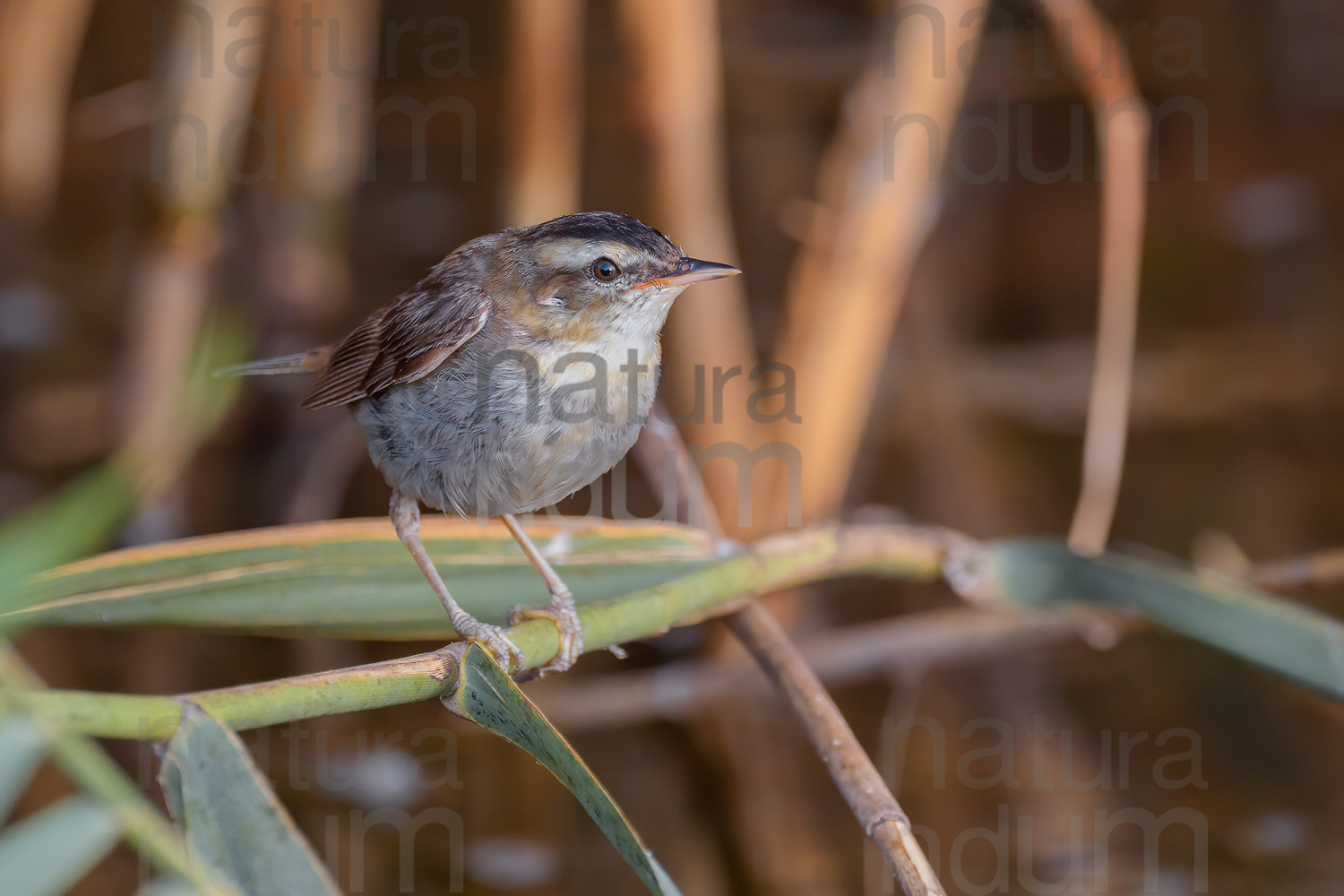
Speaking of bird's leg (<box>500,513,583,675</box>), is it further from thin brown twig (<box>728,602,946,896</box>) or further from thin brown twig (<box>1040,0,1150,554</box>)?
thin brown twig (<box>1040,0,1150,554</box>)

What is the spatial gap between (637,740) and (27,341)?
2983 mm

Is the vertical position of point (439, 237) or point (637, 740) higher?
point (439, 237)

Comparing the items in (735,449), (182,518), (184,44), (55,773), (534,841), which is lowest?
(534,841)

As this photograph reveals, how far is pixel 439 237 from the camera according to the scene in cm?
420

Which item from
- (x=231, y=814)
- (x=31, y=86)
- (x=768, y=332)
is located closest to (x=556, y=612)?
(x=231, y=814)

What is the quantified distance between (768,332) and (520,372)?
8.16 ft

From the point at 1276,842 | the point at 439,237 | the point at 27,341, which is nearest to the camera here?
the point at 1276,842

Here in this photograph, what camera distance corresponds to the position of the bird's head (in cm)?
121

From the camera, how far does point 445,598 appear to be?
1.26m

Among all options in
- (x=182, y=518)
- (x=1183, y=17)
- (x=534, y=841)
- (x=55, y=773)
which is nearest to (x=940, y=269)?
(x=1183, y=17)

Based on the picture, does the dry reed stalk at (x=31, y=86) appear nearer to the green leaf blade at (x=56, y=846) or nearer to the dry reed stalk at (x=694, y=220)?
the dry reed stalk at (x=694, y=220)

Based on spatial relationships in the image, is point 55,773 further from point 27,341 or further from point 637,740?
point 27,341

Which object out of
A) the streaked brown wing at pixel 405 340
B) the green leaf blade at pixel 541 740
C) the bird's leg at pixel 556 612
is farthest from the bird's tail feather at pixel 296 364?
the green leaf blade at pixel 541 740

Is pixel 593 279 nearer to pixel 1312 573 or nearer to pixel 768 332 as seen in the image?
pixel 1312 573
